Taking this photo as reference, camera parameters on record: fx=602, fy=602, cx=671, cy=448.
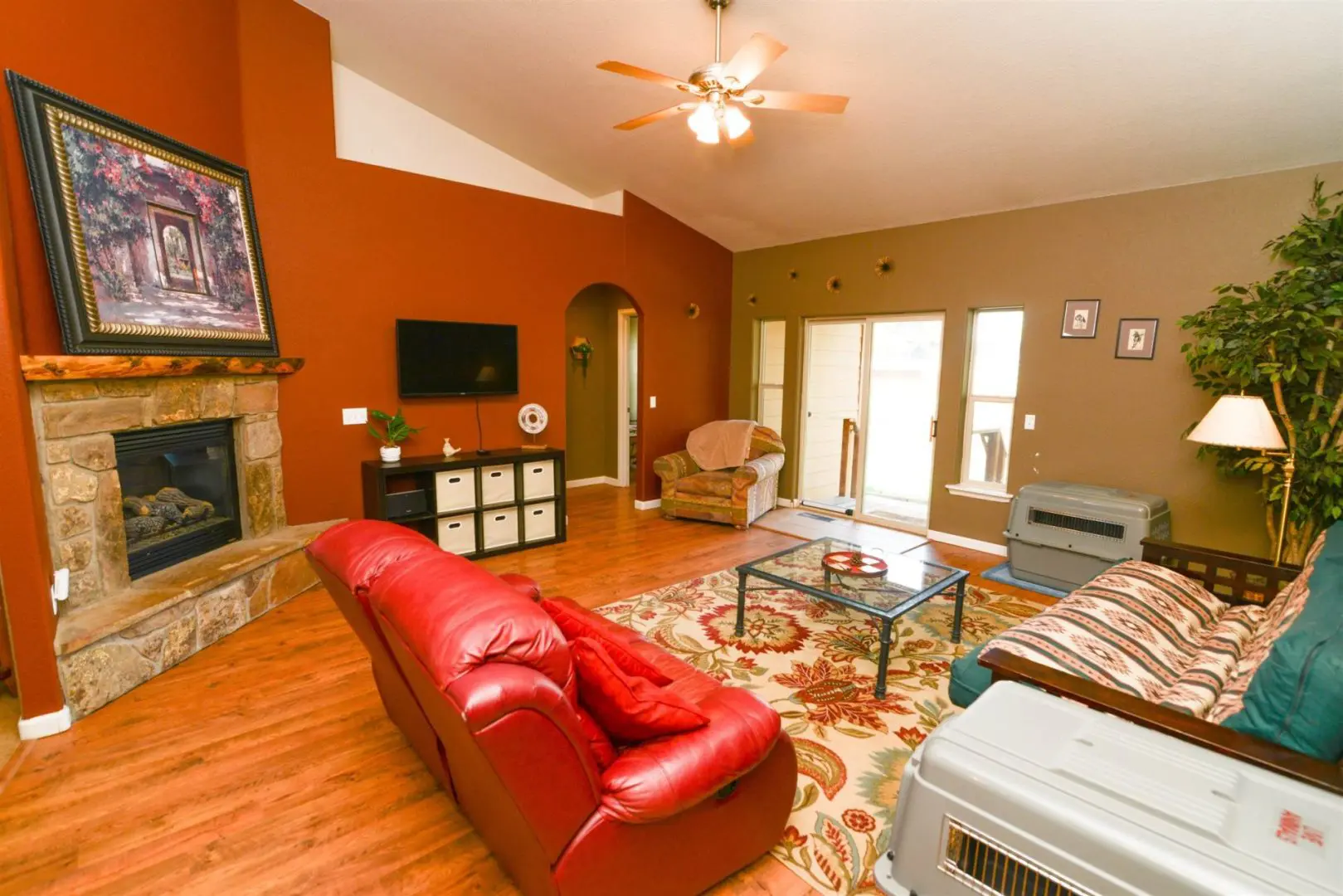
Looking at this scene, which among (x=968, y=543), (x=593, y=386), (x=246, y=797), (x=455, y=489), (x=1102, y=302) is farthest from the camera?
(x=593, y=386)

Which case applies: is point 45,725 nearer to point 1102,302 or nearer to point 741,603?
point 741,603

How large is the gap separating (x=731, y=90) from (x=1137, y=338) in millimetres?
3301

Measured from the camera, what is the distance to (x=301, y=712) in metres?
2.55

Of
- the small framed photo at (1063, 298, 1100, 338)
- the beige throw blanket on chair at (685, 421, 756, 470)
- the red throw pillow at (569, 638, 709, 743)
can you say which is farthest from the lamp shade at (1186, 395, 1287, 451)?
the beige throw blanket on chair at (685, 421, 756, 470)

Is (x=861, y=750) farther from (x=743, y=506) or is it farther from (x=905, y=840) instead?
(x=743, y=506)

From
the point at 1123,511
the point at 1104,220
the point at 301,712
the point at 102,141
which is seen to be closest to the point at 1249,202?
the point at 1104,220

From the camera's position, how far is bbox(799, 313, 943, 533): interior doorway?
5.43 meters

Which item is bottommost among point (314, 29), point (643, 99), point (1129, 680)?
point (1129, 680)

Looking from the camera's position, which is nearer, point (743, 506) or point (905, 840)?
point (905, 840)

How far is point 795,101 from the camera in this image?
2742 millimetres

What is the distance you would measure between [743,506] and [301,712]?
144 inches

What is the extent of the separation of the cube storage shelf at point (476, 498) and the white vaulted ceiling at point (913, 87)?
255cm

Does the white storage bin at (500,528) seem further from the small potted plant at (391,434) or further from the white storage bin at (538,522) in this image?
the small potted plant at (391,434)

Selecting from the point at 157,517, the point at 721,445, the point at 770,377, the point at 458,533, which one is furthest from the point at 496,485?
the point at 770,377
